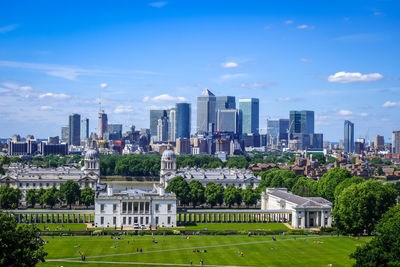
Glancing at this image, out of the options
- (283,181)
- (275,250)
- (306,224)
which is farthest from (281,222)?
(283,181)

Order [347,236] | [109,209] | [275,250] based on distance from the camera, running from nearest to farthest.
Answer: [275,250], [347,236], [109,209]

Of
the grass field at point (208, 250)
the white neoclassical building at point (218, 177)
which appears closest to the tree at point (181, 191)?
Result: the white neoclassical building at point (218, 177)

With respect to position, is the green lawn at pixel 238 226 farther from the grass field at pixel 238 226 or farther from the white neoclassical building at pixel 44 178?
the white neoclassical building at pixel 44 178

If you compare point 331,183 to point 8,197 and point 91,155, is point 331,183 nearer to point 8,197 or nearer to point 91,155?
point 91,155

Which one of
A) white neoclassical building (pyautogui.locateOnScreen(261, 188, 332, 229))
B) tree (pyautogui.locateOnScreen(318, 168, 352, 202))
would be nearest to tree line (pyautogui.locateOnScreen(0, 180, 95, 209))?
white neoclassical building (pyautogui.locateOnScreen(261, 188, 332, 229))

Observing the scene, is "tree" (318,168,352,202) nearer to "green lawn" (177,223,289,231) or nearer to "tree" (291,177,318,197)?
"tree" (291,177,318,197)

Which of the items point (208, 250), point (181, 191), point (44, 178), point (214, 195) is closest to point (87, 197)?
point (181, 191)

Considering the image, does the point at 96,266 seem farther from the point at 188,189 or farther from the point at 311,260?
the point at 188,189
